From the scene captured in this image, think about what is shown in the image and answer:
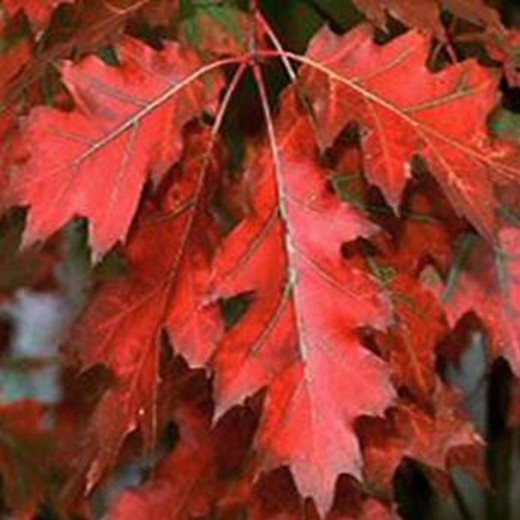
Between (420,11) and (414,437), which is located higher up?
(420,11)

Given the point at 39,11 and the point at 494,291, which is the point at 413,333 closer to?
the point at 494,291

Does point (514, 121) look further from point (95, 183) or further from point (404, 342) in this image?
point (95, 183)

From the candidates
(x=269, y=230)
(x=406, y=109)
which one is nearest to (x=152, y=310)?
(x=269, y=230)

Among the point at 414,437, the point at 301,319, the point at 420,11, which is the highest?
the point at 420,11

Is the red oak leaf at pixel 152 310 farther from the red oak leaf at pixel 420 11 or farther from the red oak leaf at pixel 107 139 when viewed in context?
the red oak leaf at pixel 420 11

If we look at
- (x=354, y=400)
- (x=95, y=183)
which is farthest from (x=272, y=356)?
(x=95, y=183)

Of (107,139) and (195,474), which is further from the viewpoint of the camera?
(195,474)

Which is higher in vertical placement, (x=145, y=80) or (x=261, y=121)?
(x=145, y=80)
